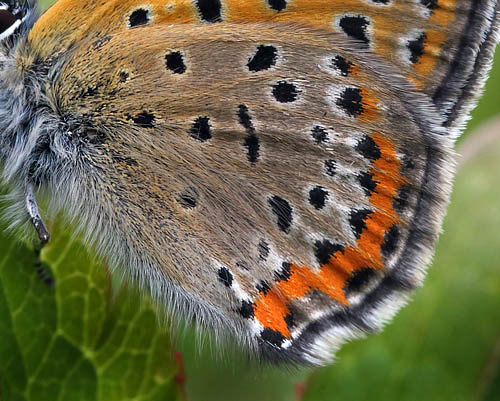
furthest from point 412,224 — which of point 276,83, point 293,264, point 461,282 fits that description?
point 276,83

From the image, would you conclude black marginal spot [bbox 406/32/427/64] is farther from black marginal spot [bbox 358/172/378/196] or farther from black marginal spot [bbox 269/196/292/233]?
black marginal spot [bbox 269/196/292/233]

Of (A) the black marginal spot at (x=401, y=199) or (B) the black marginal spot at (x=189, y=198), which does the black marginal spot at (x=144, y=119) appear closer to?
(B) the black marginal spot at (x=189, y=198)

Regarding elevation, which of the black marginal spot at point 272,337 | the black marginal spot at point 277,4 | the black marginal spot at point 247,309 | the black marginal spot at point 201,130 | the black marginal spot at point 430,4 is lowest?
the black marginal spot at point 272,337

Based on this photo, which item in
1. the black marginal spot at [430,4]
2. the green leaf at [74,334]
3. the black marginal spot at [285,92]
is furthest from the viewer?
the black marginal spot at [285,92]

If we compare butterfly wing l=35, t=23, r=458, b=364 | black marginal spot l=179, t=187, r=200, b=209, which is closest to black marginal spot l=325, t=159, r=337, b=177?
butterfly wing l=35, t=23, r=458, b=364

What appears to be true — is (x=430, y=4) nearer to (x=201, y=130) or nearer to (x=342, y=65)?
(x=342, y=65)

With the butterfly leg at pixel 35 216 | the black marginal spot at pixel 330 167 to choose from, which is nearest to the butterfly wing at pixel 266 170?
the black marginal spot at pixel 330 167
